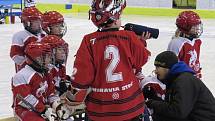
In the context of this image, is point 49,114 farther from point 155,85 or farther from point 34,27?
point 34,27

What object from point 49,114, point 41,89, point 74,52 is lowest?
point 74,52

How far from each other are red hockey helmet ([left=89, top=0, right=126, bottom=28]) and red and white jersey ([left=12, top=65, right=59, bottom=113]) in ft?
1.76

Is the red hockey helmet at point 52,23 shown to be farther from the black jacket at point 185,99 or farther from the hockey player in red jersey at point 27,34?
the black jacket at point 185,99

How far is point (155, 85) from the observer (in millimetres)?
2971

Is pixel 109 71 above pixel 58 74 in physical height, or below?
above

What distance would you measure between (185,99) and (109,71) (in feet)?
1.64

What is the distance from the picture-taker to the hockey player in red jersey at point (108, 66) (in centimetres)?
226

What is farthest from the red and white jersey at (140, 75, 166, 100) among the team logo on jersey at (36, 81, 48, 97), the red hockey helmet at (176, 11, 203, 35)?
the red hockey helmet at (176, 11, 203, 35)

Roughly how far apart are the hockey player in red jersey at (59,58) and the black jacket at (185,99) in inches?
27.3

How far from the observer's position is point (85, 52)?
2254 mm

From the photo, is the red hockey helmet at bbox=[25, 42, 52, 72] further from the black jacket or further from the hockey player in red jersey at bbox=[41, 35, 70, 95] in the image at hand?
the black jacket

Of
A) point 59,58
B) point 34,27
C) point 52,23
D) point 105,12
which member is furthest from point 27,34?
point 105,12

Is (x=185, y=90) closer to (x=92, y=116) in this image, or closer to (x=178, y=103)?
(x=178, y=103)

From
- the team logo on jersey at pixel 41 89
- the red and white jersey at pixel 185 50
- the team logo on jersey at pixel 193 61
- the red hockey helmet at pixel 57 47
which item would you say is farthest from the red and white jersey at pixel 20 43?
the team logo on jersey at pixel 193 61
